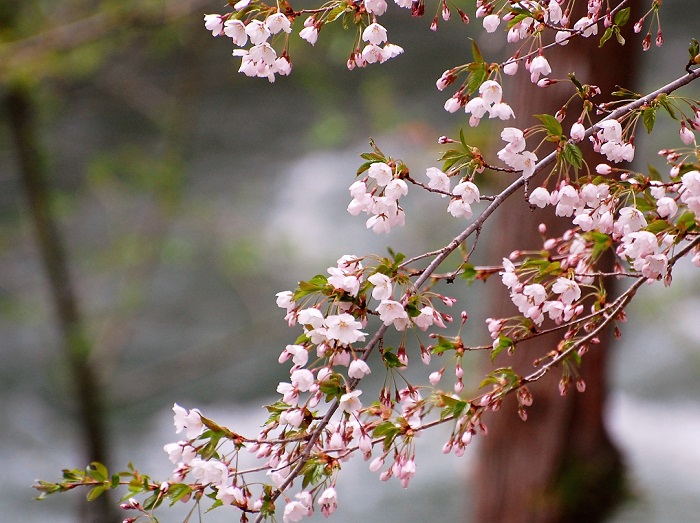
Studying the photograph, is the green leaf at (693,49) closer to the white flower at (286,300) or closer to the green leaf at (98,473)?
the white flower at (286,300)

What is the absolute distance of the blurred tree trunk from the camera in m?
2.46

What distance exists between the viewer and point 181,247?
12.2 ft

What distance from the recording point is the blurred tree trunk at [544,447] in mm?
2461

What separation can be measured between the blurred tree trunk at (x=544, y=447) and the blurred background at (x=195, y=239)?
0.15 metres

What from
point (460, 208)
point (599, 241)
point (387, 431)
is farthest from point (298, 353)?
point (599, 241)

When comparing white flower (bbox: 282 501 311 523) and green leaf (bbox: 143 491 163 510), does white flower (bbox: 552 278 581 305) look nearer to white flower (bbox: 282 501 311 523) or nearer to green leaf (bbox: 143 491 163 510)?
white flower (bbox: 282 501 311 523)

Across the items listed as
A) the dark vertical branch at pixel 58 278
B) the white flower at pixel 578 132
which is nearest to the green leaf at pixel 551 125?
the white flower at pixel 578 132

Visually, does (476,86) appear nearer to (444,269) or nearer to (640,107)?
(640,107)

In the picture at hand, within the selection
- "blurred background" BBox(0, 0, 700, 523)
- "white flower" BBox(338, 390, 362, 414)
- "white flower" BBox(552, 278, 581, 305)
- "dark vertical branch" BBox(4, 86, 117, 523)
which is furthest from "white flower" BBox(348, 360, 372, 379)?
"dark vertical branch" BBox(4, 86, 117, 523)

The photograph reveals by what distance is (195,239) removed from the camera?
18.3 feet

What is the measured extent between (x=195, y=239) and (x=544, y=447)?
137 inches

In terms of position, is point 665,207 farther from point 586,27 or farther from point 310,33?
point 310,33

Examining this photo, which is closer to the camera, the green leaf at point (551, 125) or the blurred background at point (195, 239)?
the green leaf at point (551, 125)

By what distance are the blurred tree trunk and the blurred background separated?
0.15 m
